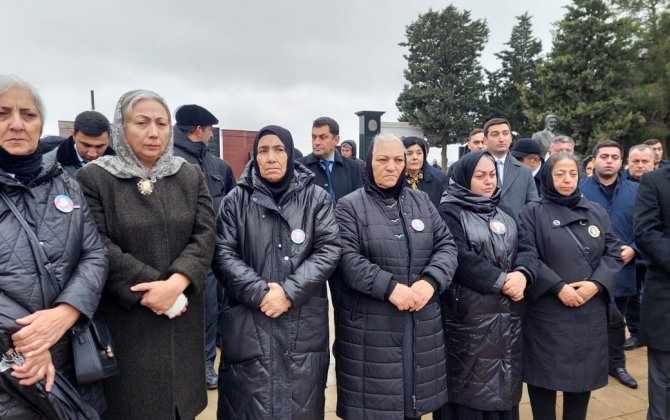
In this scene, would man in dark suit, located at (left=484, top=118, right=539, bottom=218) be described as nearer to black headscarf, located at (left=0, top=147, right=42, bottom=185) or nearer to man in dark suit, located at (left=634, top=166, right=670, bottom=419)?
man in dark suit, located at (left=634, top=166, right=670, bottom=419)

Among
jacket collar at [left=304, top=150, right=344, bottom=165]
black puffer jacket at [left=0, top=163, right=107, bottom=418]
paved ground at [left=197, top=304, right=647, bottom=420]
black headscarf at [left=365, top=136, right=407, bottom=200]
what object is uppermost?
jacket collar at [left=304, top=150, right=344, bottom=165]

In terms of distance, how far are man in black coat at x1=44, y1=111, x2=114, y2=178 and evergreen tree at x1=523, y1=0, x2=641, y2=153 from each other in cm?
2329

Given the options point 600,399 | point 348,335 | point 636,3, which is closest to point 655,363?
point 600,399

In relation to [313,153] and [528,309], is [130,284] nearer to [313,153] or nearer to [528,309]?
[528,309]

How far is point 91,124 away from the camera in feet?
10.1

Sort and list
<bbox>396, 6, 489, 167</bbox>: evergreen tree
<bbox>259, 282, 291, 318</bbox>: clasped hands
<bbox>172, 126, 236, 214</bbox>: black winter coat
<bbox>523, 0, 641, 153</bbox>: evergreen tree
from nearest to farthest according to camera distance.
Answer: <bbox>259, 282, 291, 318</bbox>: clasped hands
<bbox>172, 126, 236, 214</bbox>: black winter coat
<bbox>523, 0, 641, 153</bbox>: evergreen tree
<bbox>396, 6, 489, 167</bbox>: evergreen tree

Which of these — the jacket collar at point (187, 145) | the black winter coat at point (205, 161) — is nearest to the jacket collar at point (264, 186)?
the black winter coat at point (205, 161)

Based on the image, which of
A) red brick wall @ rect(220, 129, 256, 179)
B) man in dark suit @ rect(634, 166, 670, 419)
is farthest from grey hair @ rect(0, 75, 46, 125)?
red brick wall @ rect(220, 129, 256, 179)

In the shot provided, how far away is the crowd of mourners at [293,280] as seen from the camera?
1731 mm

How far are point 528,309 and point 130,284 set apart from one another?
7.70 ft

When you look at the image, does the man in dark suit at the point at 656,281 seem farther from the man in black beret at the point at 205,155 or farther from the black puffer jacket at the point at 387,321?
the man in black beret at the point at 205,155

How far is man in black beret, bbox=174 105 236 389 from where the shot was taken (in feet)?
12.1

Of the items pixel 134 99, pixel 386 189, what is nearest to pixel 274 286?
pixel 386 189

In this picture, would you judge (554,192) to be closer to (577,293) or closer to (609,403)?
(577,293)
